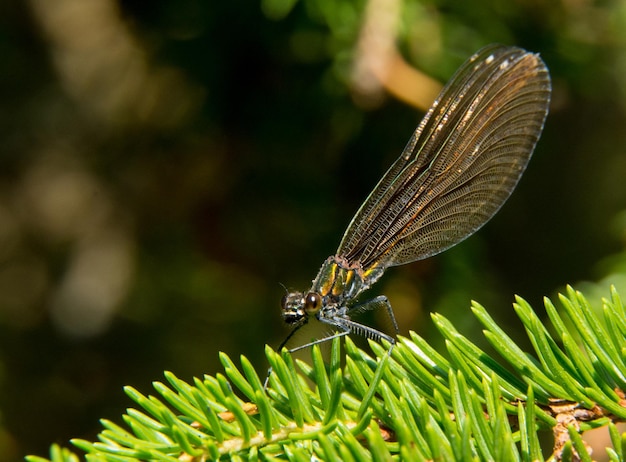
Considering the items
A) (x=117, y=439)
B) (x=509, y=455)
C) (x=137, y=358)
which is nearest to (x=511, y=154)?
(x=509, y=455)

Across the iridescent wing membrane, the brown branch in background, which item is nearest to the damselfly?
the iridescent wing membrane

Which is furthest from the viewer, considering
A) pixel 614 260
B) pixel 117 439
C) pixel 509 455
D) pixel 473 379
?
pixel 614 260

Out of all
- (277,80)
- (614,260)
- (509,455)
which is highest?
(277,80)

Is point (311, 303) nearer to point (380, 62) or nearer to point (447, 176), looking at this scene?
point (447, 176)

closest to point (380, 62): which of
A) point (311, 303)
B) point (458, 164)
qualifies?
point (458, 164)

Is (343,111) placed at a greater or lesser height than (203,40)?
lesser

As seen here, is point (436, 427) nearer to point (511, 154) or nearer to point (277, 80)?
point (511, 154)
